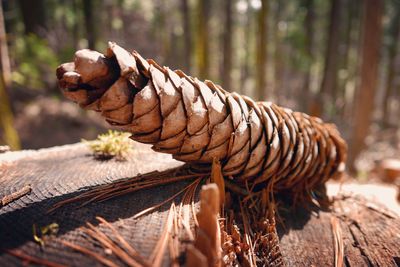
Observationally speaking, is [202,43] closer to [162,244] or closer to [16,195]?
[16,195]

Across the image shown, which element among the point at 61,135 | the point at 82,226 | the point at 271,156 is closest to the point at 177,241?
the point at 82,226

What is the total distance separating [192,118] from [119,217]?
1.82 ft

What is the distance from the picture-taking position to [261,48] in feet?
26.8

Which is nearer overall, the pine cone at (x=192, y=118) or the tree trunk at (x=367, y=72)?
the pine cone at (x=192, y=118)

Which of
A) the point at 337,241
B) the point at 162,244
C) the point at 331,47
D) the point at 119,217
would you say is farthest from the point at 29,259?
the point at 331,47

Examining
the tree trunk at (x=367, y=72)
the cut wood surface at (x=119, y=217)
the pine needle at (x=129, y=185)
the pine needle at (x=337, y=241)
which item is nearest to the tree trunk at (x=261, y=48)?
the tree trunk at (x=367, y=72)

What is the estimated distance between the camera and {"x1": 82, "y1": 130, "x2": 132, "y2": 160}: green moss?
2.01 metres

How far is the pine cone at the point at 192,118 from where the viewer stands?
1270 mm

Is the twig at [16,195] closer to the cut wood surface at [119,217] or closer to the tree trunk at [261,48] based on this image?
the cut wood surface at [119,217]

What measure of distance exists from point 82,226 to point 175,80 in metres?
0.76

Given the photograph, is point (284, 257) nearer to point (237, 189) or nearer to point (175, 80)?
point (237, 189)

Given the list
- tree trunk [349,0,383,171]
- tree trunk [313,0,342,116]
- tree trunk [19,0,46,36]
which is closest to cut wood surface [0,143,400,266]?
tree trunk [349,0,383,171]

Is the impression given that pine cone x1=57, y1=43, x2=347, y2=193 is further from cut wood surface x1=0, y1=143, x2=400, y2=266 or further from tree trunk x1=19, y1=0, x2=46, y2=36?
tree trunk x1=19, y1=0, x2=46, y2=36

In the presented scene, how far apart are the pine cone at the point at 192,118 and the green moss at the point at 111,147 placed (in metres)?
0.61
